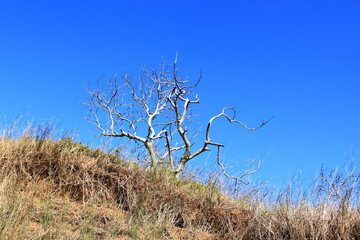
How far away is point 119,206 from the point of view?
6.68 metres

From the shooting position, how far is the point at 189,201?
7316mm

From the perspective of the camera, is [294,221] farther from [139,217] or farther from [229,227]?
[139,217]

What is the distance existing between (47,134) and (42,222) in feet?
11.9

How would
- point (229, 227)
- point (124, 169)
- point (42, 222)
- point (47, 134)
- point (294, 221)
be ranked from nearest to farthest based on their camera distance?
point (42, 222)
point (294, 221)
point (229, 227)
point (124, 169)
point (47, 134)

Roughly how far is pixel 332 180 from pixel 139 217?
358 cm

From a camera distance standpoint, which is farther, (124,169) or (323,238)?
(124,169)

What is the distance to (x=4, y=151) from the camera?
708cm

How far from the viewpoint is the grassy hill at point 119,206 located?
5.42m

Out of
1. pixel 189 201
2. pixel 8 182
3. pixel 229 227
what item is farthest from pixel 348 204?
pixel 8 182

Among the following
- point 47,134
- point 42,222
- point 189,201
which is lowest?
point 42,222

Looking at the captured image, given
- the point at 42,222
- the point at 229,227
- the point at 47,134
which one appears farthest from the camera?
the point at 47,134

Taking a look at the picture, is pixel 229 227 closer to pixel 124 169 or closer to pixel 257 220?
pixel 257 220

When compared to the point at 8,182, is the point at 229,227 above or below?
above

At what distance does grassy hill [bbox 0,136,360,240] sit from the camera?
5418mm
